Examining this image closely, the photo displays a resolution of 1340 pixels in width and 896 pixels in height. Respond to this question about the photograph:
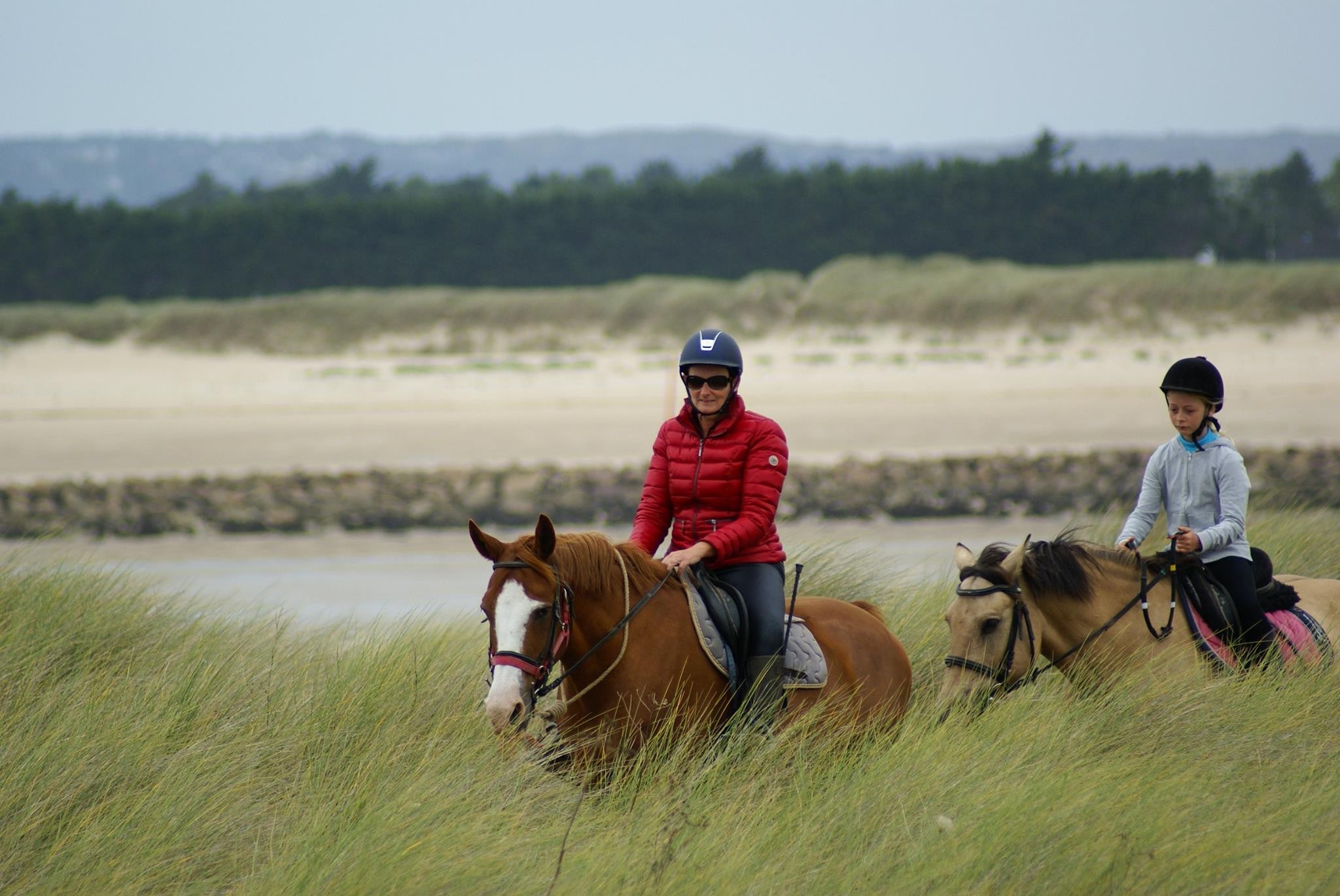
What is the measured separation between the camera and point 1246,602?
5.85 m

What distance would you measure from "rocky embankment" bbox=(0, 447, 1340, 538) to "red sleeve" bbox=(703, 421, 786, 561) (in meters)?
10.5

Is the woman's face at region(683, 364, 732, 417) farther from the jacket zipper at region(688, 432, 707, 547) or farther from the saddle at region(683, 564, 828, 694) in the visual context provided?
the saddle at region(683, 564, 828, 694)

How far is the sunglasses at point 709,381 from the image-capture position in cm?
516

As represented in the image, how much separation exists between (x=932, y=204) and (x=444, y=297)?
2247cm

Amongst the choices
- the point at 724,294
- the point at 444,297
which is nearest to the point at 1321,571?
the point at 724,294

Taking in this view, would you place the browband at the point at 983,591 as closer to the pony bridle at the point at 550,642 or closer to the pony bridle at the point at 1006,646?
the pony bridle at the point at 1006,646

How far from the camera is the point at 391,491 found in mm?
17672

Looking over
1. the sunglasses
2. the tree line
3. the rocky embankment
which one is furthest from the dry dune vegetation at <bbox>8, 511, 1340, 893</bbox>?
the tree line

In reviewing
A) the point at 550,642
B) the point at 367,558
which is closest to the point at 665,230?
the point at 367,558

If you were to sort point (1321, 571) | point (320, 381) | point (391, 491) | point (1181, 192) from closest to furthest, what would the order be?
point (1321, 571) < point (391, 491) < point (320, 381) < point (1181, 192)

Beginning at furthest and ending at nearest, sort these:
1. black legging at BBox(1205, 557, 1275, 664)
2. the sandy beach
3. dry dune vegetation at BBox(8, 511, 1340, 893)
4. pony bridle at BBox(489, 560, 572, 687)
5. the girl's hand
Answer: the sandy beach, black legging at BBox(1205, 557, 1275, 664), the girl's hand, pony bridle at BBox(489, 560, 572, 687), dry dune vegetation at BBox(8, 511, 1340, 893)

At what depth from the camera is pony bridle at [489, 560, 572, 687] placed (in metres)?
4.29

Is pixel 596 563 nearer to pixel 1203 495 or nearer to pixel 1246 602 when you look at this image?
Answer: pixel 1203 495

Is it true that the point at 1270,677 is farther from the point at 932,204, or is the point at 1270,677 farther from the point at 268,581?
the point at 932,204
